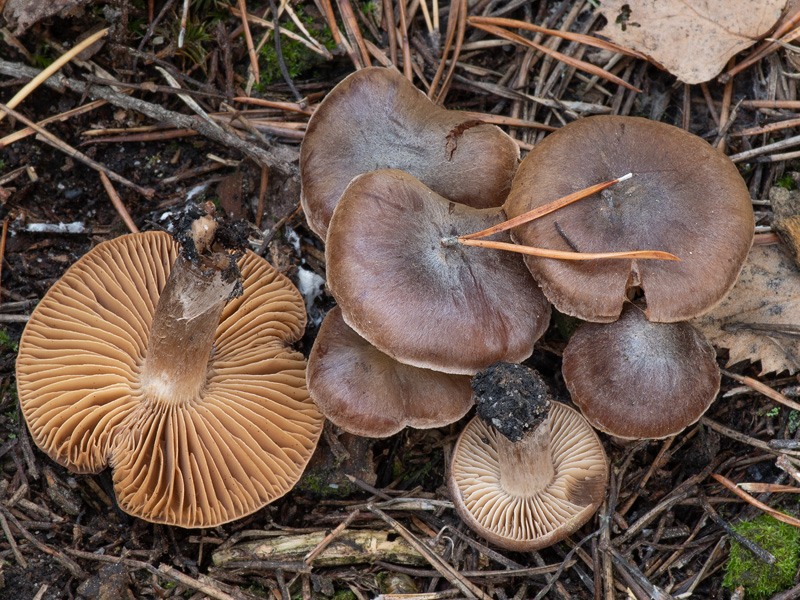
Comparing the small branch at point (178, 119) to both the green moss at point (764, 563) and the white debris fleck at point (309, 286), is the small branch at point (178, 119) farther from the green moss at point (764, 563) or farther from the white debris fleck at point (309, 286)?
the green moss at point (764, 563)

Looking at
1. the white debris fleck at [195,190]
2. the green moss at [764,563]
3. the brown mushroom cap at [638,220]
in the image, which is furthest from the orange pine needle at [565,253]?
the white debris fleck at [195,190]

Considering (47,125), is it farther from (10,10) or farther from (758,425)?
(758,425)

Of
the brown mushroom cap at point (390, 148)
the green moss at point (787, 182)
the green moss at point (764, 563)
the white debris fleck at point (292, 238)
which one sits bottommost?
the green moss at point (764, 563)

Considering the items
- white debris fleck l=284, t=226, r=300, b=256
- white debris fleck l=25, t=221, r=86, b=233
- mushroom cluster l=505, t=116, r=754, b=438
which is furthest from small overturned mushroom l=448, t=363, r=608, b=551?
white debris fleck l=25, t=221, r=86, b=233

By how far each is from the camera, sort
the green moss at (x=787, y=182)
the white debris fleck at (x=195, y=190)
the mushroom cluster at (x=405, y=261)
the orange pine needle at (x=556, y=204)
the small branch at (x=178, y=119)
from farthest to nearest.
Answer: the white debris fleck at (x=195, y=190), the small branch at (x=178, y=119), the green moss at (x=787, y=182), the orange pine needle at (x=556, y=204), the mushroom cluster at (x=405, y=261)

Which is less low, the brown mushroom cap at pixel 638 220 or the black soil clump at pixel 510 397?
the brown mushroom cap at pixel 638 220

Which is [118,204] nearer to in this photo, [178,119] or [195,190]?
[195,190]

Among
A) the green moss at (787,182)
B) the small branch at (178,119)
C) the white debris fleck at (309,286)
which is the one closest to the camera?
the green moss at (787,182)
